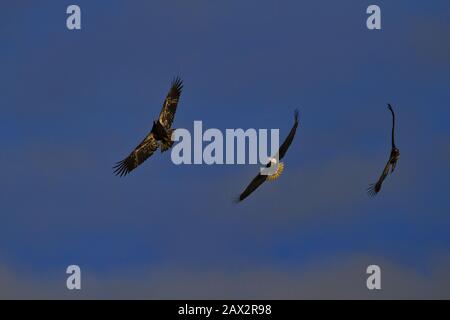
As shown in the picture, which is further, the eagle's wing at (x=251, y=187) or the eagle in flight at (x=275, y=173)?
the eagle's wing at (x=251, y=187)

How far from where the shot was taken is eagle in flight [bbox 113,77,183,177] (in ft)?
131

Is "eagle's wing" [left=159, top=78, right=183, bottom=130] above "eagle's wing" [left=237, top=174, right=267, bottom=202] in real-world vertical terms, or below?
above

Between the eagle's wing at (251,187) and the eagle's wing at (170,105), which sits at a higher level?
the eagle's wing at (170,105)

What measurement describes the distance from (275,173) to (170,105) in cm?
305

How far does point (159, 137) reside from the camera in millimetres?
39906

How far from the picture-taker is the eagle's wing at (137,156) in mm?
40344

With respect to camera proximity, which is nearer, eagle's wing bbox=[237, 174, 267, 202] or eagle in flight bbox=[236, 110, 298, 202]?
eagle in flight bbox=[236, 110, 298, 202]

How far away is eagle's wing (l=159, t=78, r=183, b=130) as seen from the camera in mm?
39969

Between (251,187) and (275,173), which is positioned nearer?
(275,173)

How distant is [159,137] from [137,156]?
1045mm

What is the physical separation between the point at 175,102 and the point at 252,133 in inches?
99.0
